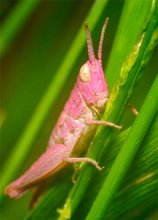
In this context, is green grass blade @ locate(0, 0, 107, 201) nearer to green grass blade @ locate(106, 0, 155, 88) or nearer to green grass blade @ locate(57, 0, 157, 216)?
green grass blade @ locate(106, 0, 155, 88)

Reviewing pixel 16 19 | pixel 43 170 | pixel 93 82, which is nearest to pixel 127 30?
pixel 93 82

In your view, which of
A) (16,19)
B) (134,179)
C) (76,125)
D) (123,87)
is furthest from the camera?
(16,19)

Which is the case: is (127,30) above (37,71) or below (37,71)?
above

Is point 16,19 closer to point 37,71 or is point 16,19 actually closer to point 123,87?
point 37,71

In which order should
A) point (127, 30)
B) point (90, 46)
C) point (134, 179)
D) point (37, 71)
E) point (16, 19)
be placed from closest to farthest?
point (127, 30) < point (134, 179) < point (90, 46) < point (16, 19) < point (37, 71)

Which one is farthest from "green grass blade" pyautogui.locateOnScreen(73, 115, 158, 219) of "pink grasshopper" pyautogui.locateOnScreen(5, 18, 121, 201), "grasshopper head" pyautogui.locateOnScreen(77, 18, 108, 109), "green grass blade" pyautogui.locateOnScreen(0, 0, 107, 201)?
"green grass blade" pyautogui.locateOnScreen(0, 0, 107, 201)

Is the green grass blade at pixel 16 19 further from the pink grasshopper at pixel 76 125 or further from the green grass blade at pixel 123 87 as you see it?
the green grass blade at pixel 123 87

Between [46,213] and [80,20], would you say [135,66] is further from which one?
[80,20]
